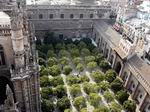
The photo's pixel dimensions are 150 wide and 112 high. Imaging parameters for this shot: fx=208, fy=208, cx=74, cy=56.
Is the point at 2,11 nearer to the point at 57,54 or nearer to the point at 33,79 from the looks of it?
the point at 33,79

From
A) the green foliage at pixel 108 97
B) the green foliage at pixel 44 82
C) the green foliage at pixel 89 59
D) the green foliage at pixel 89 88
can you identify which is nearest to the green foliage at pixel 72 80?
the green foliage at pixel 89 88

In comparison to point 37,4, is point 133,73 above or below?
below

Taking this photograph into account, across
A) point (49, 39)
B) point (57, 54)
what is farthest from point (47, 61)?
point (49, 39)

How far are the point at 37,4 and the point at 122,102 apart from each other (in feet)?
121

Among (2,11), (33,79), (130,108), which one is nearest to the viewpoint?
(33,79)

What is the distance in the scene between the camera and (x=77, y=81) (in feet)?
153

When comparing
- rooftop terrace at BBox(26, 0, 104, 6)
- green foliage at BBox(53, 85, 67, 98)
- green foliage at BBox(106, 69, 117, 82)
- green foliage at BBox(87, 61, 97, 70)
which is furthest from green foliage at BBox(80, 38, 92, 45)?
green foliage at BBox(53, 85, 67, 98)

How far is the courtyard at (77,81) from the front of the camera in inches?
1598

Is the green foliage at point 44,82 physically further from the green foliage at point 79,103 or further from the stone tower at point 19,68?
the stone tower at point 19,68

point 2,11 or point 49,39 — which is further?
point 49,39

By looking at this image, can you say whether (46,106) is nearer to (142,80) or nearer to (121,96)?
(121,96)

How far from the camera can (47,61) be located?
170 ft

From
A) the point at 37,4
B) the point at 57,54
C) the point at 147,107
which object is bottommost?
the point at 147,107

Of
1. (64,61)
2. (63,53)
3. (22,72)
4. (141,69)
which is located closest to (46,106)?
(22,72)
